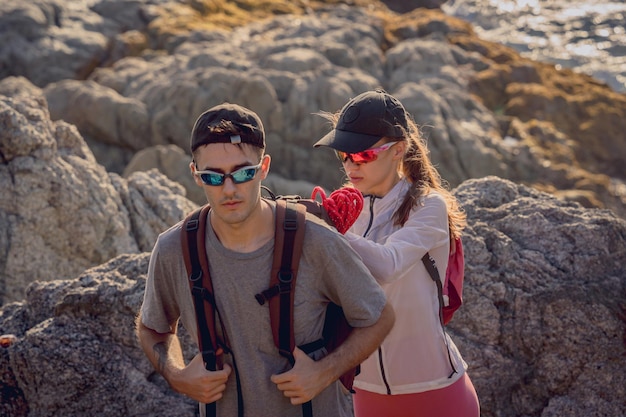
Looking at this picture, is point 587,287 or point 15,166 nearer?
point 587,287

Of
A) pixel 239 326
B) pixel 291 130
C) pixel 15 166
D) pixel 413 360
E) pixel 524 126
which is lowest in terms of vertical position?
pixel 524 126

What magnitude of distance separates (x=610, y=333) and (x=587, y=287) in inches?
19.0

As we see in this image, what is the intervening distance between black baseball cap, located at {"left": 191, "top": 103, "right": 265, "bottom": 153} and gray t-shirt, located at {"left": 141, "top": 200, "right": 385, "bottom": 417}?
0.57 meters

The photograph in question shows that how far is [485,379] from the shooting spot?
299 inches

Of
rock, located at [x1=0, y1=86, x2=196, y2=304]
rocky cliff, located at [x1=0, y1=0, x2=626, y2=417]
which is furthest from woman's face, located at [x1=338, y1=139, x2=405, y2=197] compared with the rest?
rock, located at [x1=0, y1=86, x2=196, y2=304]

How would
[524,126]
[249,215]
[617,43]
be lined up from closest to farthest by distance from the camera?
[249,215] < [524,126] < [617,43]

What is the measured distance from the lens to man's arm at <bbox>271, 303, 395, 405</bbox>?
175 inches

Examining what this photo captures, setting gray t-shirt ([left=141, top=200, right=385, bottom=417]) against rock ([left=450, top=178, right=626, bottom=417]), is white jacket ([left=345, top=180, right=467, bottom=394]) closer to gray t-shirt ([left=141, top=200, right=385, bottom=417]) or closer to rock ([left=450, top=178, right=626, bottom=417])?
gray t-shirt ([left=141, top=200, right=385, bottom=417])

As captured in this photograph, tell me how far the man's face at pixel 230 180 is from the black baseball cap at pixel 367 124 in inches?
38.2

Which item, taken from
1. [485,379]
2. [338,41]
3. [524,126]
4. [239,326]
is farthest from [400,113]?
[338,41]

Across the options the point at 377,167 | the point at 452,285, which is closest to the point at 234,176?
the point at 377,167

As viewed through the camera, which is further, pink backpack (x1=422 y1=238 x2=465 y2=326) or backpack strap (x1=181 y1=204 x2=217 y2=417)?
pink backpack (x1=422 y1=238 x2=465 y2=326)

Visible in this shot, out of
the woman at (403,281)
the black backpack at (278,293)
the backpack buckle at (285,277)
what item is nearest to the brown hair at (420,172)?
the woman at (403,281)

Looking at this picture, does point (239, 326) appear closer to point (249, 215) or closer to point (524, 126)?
point (249, 215)
